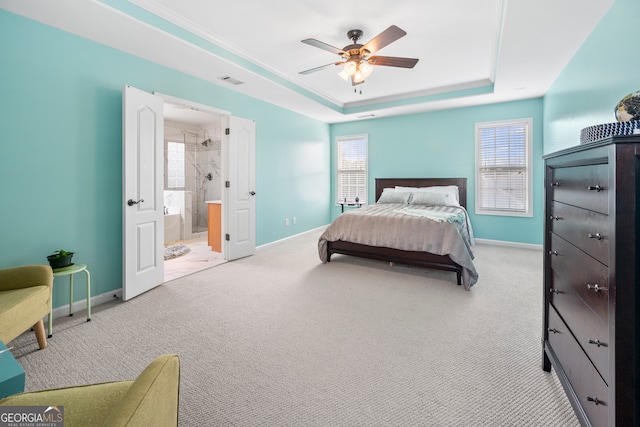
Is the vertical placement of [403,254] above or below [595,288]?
below

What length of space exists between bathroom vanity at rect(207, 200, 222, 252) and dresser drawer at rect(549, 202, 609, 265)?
4460 millimetres

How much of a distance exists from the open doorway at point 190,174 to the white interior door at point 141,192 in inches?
71.3

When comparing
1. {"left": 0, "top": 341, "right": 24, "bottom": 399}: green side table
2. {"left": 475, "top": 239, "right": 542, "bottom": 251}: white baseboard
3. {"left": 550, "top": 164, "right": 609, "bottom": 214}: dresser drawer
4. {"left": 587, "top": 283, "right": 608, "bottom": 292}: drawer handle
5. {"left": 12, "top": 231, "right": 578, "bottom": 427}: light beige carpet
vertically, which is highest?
{"left": 550, "top": 164, "right": 609, "bottom": 214}: dresser drawer

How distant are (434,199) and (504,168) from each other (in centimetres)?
142

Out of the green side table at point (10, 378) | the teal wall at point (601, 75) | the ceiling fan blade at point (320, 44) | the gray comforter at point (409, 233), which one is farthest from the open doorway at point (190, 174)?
the teal wall at point (601, 75)

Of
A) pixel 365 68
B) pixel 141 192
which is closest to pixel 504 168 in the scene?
pixel 365 68

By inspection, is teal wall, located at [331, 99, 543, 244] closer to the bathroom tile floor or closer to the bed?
the bed

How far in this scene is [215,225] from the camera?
5.00m

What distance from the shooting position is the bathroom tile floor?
387 cm

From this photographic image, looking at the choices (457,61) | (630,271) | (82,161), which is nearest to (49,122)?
(82,161)

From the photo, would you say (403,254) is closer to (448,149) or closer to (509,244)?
(509,244)

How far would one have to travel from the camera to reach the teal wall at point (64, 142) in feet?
7.64

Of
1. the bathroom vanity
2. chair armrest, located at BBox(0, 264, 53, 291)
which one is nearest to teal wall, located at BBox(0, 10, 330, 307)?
chair armrest, located at BBox(0, 264, 53, 291)

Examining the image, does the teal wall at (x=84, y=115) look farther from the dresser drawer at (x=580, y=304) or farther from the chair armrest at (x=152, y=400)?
the chair armrest at (x=152, y=400)
